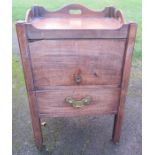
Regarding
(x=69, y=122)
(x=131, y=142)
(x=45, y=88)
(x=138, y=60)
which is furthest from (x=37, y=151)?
(x=138, y=60)

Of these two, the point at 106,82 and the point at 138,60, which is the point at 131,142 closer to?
the point at 106,82

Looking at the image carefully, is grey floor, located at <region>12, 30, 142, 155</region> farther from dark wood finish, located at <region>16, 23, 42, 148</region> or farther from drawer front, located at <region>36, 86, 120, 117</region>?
drawer front, located at <region>36, 86, 120, 117</region>

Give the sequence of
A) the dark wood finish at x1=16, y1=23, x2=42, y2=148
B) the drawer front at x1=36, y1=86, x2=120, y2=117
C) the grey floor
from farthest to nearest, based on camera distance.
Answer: the grey floor, the drawer front at x1=36, y1=86, x2=120, y2=117, the dark wood finish at x1=16, y1=23, x2=42, y2=148

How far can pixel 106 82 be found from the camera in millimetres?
1128

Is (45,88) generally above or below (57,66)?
below

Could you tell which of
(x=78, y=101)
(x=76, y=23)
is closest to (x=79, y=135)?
(x=78, y=101)

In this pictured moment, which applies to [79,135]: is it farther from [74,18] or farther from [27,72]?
[74,18]

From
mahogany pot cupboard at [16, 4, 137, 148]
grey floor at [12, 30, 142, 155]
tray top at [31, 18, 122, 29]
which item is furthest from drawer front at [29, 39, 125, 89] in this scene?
grey floor at [12, 30, 142, 155]

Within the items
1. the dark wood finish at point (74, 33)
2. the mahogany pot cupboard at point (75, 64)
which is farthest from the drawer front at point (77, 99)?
the dark wood finish at point (74, 33)

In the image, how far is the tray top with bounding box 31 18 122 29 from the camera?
1166mm

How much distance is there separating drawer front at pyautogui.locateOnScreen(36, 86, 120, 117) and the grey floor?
0.27m

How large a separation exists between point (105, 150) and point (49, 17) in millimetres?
857

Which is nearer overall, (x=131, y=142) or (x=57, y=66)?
(x=57, y=66)

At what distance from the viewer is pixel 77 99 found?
3.85ft
